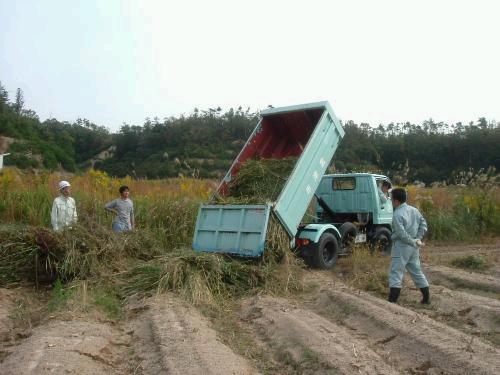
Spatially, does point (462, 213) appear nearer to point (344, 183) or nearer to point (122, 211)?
point (344, 183)

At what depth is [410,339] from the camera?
16.8ft

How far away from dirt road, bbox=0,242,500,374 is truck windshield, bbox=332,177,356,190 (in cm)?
495

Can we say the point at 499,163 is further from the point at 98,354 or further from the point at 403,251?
the point at 98,354

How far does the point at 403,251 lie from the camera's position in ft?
23.6

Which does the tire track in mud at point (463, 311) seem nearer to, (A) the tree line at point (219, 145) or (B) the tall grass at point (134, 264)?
(B) the tall grass at point (134, 264)

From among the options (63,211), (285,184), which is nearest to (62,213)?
(63,211)

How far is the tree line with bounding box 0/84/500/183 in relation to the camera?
33.5 m

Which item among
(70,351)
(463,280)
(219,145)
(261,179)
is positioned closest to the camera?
(70,351)

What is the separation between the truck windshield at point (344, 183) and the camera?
11973 millimetres

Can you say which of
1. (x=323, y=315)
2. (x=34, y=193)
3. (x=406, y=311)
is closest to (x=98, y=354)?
(x=323, y=315)

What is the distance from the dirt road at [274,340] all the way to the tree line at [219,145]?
23.1 metres

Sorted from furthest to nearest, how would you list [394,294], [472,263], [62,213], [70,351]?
[472,263], [62,213], [394,294], [70,351]

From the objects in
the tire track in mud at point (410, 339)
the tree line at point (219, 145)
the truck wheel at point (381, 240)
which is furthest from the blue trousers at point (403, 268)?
the tree line at point (219, 145)

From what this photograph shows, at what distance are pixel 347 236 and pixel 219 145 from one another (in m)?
Result: 25.8
